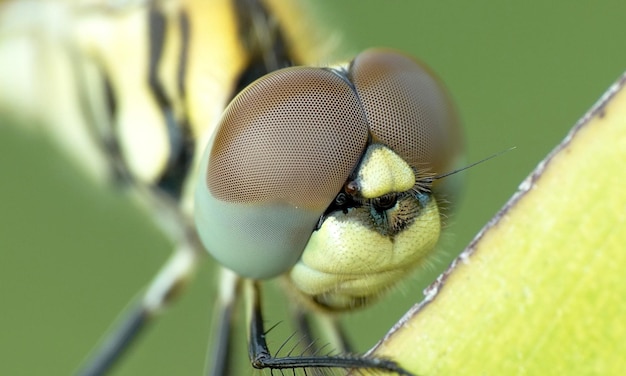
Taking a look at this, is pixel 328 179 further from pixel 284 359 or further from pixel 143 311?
pixel 143 311

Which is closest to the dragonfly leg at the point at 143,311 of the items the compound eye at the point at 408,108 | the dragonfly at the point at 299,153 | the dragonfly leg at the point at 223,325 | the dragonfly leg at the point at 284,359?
the dragonfly leg at the point at 223,325

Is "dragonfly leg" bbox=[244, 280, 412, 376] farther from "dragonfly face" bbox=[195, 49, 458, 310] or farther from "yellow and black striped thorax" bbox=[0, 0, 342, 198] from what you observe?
"yellow and black striped thorax" bbox=[0, 0, 342, 198]

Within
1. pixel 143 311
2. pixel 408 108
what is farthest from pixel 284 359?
pixel 143 311

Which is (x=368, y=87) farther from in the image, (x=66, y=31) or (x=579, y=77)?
(x=579, y=77)

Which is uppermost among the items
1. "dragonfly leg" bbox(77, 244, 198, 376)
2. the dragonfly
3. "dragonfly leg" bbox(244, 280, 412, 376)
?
the dragonfly

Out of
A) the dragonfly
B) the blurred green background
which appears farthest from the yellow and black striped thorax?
the blurred green background

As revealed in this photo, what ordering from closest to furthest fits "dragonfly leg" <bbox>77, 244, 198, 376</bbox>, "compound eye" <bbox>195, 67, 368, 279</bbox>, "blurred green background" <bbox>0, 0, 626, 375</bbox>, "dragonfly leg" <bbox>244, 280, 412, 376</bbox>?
"dragonfly leg" <bbox>244, 280, 412, 376</bbox>
"compound eye" <bbox>195, 67, 368, 279</bbox>
"dragonfly leg" <bbox>77, 244, 198, 376</bbox>
"blurred green background" <bbox>0, 0, 626, 375</bbox>

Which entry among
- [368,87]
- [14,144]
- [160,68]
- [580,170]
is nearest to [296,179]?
[368,87]
